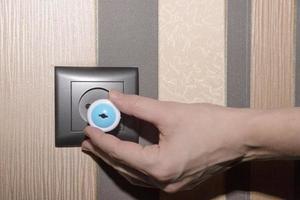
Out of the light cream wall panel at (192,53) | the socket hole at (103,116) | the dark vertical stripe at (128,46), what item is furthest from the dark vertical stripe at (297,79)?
the socket hole at (103,116)

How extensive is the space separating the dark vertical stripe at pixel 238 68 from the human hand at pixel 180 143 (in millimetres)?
125

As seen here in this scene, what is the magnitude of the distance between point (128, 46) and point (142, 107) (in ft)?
0.48

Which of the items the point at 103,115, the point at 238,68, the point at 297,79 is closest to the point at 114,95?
the point at 103,115

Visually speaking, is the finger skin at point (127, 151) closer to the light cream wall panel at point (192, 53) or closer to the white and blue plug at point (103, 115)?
the white and blue plug at point (103, 115)

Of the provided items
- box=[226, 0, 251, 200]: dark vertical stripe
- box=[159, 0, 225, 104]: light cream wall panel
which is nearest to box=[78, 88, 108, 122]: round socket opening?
box=[159, 0, 225, 104]: light cream wall panel

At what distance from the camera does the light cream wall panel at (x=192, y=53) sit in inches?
26.1

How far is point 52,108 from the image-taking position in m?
0.64

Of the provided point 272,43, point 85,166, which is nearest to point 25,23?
point 85,166

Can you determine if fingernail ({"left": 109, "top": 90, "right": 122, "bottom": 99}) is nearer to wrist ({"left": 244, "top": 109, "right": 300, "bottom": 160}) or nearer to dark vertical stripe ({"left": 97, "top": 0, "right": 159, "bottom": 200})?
dark vertical stripe ({"left": 97, "top": 0, "right": 159, "bottom": 200})

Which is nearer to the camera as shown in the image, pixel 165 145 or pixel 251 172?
pixel 165 145

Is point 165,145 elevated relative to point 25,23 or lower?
lower

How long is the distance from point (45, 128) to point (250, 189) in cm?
41

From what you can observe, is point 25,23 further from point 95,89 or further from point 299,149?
point 299,149

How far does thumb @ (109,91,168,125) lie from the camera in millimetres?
562
